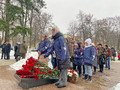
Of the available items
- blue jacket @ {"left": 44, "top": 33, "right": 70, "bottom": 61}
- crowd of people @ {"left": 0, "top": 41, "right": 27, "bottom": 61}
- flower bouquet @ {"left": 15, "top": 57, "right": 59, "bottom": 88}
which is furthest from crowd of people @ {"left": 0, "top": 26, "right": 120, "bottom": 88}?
crowd of people @ {"left": 0, "top": 41, "right": 27, "bottom": 61}

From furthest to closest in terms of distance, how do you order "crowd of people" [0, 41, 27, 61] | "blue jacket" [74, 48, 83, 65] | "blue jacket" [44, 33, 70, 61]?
"crowd of people" [0, 41, 27, 61]
"blue jacket" [74, 48, 83, 65]
"blue jacket" [44, 33, 70, 61]

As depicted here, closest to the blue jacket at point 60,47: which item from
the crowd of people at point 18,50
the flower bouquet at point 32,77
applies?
the flower bouquet at point 32,77

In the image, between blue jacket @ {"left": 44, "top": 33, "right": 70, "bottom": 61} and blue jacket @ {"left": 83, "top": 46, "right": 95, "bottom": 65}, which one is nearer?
blue jacket @ {"left": 44, "top": 33, "right": 70, "bottom": 61}

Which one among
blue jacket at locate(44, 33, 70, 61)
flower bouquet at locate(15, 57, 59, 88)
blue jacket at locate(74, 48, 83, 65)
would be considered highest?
blue jacket at locate(44, 33, 70, 61)

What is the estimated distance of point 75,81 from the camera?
5.36 m

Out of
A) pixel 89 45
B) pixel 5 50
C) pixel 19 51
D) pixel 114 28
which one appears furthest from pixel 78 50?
pixel 114 28

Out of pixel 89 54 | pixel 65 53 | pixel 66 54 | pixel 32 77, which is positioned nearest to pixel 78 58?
pixel 89 54

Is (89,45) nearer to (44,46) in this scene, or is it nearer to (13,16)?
(44,46)

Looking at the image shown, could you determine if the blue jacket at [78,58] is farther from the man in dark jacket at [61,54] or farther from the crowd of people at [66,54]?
the man in dark jacket at [61,54]

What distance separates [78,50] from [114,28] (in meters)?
38.2

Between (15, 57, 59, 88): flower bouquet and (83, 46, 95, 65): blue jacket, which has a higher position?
(83, 46, 95, 65): blue jacket

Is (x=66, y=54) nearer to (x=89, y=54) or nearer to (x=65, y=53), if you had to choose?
(x=65, y=53)

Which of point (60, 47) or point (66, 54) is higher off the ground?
point (60, 47)

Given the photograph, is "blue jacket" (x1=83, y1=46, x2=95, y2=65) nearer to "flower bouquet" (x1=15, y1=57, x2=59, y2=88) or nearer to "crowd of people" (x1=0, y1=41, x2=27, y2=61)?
"flower bouquet" (x1=15, y1=57, x2=59, y2=88)
